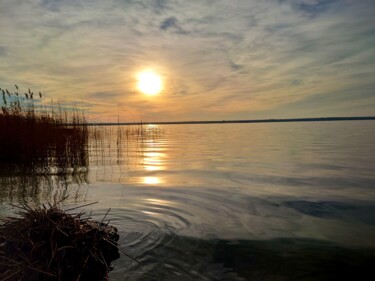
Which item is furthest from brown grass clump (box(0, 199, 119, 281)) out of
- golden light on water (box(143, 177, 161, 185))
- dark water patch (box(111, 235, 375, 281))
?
golden light on water (box(143, 177, 161, 185))

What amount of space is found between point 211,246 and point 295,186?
17.0 feet

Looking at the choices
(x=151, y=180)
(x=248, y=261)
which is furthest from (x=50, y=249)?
(x=151, y=180)

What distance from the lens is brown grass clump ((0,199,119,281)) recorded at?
282 centimetres

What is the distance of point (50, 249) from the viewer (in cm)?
295

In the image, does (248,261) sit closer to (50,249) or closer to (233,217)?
(233,217)

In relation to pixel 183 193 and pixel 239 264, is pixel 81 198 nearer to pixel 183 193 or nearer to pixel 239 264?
pixel 183 193

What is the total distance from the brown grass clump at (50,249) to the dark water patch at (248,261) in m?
0.47

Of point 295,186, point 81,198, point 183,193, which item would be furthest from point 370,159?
point 81,198

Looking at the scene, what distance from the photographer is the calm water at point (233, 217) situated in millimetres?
3793

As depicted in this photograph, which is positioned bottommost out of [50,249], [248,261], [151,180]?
[248,261]

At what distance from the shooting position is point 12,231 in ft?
10.1

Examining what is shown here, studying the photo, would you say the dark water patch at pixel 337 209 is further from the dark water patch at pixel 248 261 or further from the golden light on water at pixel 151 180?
the golden light on water at pixel 151 180

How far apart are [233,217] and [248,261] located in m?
1.94

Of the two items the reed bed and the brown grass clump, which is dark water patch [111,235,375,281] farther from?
the reed bed
